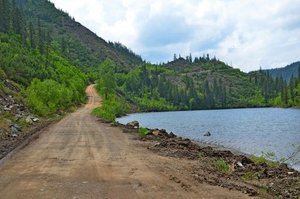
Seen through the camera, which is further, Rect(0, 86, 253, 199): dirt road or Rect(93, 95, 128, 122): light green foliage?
Rect(93, 95, 128, 122): light green foliage

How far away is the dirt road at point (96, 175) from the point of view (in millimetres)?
12281

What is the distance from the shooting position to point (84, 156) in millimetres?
20125

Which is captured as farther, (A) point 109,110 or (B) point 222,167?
(A) point 109,110

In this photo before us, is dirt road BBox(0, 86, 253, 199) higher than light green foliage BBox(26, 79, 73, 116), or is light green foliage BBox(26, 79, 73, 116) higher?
light green foliage BBox(26, 79, 73, 116)

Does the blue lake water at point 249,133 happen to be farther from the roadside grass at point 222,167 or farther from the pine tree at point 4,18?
the pine tree at point 4,18

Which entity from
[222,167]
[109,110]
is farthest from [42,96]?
[222,167]

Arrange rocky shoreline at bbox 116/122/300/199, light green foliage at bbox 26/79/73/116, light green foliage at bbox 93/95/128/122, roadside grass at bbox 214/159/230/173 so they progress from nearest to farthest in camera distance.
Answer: rocky shoreline at bbox 116/122/300/199 < roadside grass at bbox 214/159/230/173 < light green foliage at bbox 26/79/73/116 < light green foliage at bbox 93/95/128/122

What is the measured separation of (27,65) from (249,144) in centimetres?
4778

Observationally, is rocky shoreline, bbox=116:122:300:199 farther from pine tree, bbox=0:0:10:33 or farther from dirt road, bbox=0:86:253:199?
pine tree, bbox=0:0:10:33

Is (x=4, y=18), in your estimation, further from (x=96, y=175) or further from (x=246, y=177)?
(x=246, y=177)

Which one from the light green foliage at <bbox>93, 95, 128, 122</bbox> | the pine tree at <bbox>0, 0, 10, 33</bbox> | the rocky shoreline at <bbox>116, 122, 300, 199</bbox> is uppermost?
the pine tree at <bbox>0, 0, 10, 33</bbox>

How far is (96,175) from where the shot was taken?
49.2 ft

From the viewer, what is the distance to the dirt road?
12.3 metres

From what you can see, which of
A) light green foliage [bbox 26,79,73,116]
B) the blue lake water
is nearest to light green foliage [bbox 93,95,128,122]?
the blue lake water
